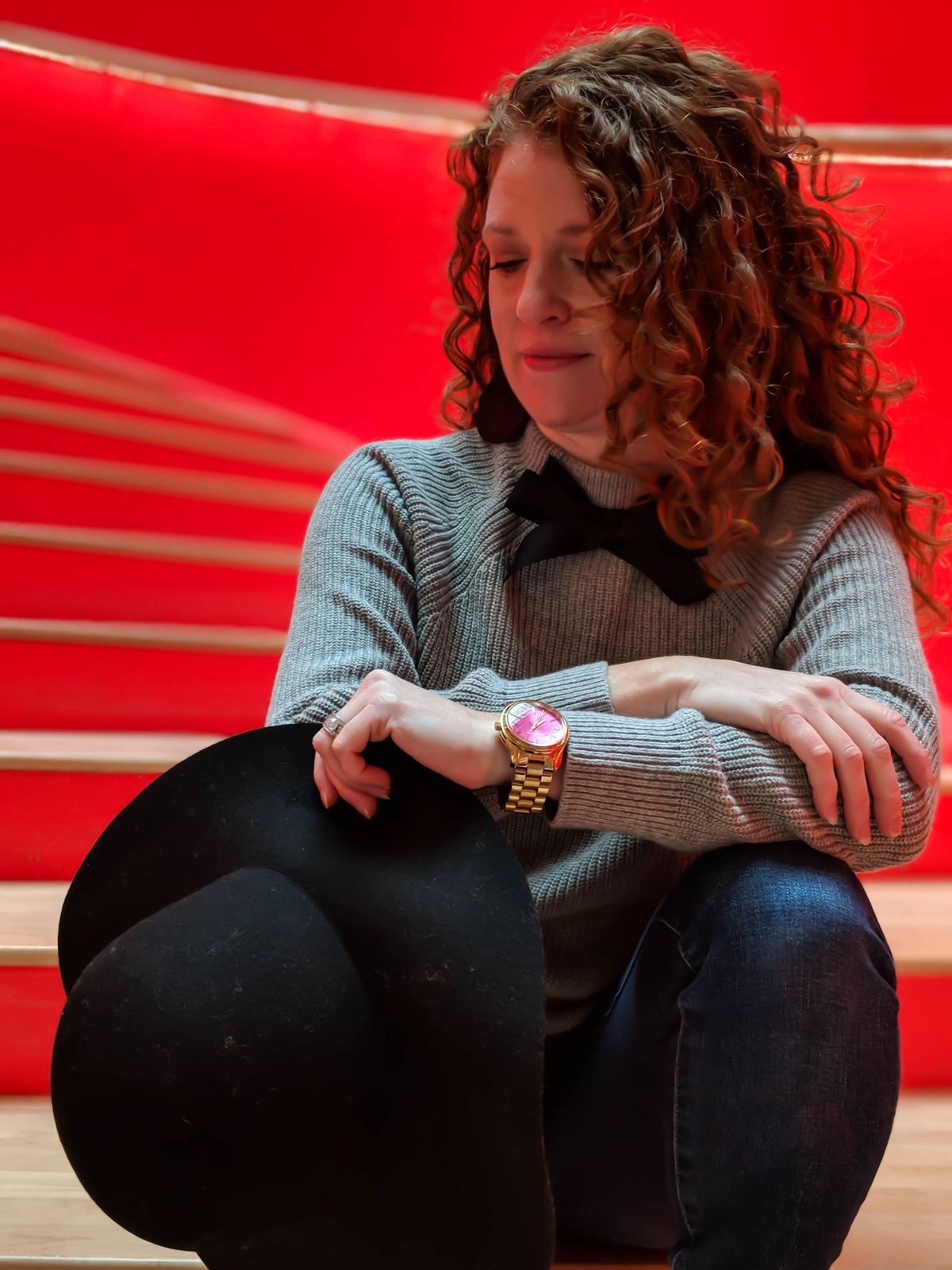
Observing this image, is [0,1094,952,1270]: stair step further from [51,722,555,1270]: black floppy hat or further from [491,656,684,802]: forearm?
[491,656,684,802]: forearm

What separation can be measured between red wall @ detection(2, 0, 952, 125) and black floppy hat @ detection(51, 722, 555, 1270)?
2353 mm

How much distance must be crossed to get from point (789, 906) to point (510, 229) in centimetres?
61

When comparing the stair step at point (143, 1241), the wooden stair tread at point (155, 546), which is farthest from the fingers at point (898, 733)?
the wooden stair tread at point (155, 546)

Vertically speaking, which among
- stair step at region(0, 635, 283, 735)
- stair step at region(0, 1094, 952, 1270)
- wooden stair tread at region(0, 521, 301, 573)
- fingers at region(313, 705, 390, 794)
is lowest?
stair step at region(0, 1094, 952, 1270)

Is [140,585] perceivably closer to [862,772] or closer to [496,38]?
[862,772]

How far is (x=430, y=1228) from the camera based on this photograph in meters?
0.80

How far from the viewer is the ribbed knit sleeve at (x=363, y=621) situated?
984mm

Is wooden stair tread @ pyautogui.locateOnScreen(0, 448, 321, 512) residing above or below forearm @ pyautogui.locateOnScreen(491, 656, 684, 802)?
below

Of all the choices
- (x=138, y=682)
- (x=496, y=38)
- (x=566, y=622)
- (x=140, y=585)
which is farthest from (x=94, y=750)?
(x=496, y=38)

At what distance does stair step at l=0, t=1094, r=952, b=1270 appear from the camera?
1.08 m

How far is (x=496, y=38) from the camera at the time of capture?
3041 millimetres

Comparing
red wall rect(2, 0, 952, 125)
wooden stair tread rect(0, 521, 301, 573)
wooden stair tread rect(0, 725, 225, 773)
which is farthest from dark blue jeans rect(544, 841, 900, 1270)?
red wall rect(2, 0, 952, 125)

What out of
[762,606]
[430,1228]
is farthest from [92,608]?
[430,1228]

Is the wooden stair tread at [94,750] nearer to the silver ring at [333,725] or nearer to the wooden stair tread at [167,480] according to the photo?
the silver ring at [333,725]
